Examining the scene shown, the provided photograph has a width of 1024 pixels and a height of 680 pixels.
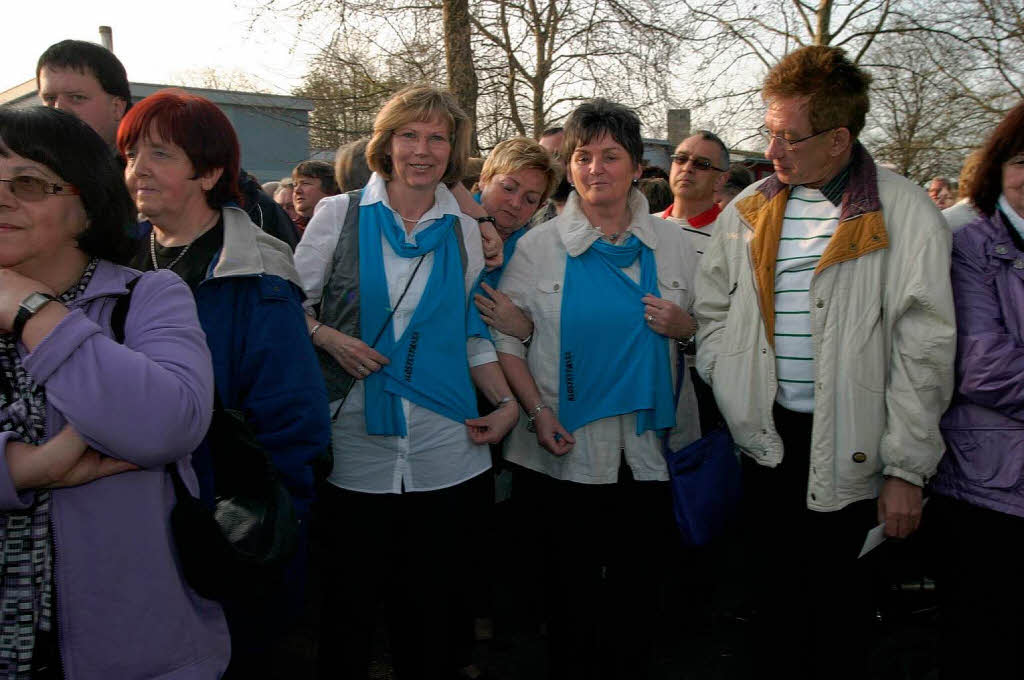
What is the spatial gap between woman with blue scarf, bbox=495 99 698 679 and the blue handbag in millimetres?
117

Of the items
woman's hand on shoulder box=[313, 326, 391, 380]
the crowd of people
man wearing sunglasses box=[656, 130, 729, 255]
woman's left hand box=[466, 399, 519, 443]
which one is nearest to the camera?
the crowd of people

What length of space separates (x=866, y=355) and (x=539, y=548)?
1.49 m

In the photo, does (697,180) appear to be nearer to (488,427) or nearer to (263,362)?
(488,427)

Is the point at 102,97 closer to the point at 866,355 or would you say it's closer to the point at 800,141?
the point at 800,141

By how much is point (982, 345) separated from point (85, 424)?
2446mm

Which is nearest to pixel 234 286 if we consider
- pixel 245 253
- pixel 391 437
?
pixel 245 253

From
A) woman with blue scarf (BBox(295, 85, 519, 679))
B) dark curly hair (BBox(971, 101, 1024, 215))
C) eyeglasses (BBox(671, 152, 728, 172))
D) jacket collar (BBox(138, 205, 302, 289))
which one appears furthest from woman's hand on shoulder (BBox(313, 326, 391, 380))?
eyeglasses (BBox(671, 152, 728, 172))

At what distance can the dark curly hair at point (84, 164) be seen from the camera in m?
1.53

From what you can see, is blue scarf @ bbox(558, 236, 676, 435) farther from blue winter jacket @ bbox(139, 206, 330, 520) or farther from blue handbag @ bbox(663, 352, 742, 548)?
blue winter jacket @ bbox(139, 206, 330, 520)

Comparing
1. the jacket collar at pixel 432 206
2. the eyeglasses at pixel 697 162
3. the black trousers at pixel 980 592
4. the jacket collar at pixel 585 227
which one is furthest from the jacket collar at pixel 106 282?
the eyeglasses at pixel 697 162

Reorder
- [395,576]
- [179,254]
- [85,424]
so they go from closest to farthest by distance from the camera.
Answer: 1. [85,424]
2. [179,254]
3. [395,576]

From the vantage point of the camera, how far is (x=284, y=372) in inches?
80.4

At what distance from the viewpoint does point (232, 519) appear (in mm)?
1688

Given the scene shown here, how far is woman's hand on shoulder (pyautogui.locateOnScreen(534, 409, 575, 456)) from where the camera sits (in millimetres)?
2826
